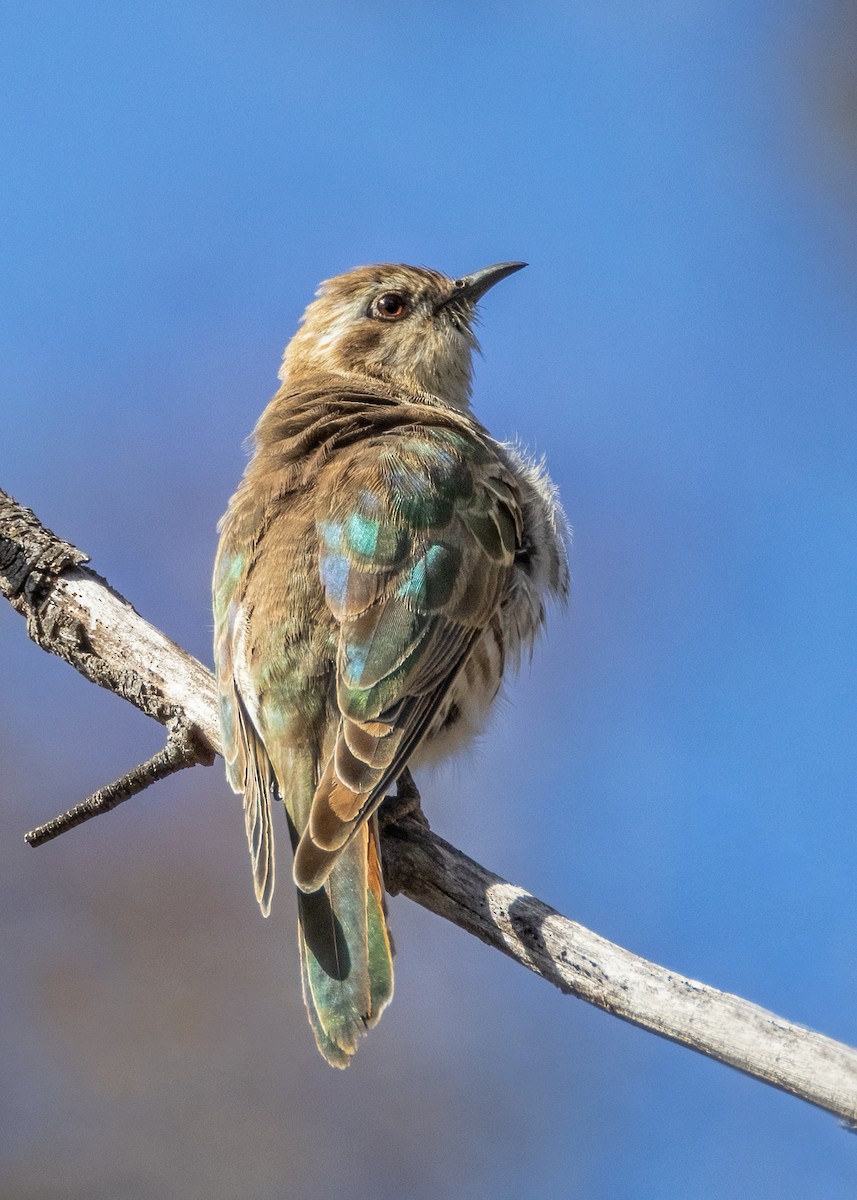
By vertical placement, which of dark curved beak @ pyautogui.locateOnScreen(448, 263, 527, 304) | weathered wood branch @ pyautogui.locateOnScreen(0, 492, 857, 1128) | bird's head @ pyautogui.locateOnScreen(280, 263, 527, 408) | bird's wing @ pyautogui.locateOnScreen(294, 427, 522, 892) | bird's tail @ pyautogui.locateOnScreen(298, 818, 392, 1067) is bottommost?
bird's tail @ pyautogui.locateOnScreen(298, 818, 392, 1067)

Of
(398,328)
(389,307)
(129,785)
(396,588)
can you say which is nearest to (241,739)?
(129,785)

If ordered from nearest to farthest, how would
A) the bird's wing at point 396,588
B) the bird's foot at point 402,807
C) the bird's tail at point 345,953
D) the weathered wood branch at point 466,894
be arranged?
1. the weathered wood branch at point 466,894
2. the bird's tail at point 345,953
3. the bird's wing at point 396,588
4. the bird's foot at point 402,807

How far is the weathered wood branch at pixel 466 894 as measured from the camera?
3213mm

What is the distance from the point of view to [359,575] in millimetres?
4727

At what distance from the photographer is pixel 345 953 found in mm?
4059

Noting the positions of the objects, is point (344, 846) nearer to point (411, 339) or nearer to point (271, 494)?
point (271, 494)

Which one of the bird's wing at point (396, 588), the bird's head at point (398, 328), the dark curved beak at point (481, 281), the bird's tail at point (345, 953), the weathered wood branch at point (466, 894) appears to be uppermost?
the dark curved beak at point (481, 281)

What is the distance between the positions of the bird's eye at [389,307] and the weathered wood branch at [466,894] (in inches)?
94.3

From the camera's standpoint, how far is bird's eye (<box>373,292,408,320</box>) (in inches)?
275

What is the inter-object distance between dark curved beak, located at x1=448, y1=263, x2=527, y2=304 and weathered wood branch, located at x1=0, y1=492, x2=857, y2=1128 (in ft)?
9.16

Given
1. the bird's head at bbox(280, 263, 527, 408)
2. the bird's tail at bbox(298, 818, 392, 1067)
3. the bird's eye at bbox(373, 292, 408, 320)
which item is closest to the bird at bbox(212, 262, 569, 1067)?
the bird's tail at bbox(298, 818, 392, 1067)

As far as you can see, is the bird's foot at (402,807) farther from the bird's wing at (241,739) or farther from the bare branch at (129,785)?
the bare branch at (129,785)

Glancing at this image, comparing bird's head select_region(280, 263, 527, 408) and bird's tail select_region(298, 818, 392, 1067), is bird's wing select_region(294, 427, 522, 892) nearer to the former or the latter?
bird's tail select_region(298, 818, 392, 1067)

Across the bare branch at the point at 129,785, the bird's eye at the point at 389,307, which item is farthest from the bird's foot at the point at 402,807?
the bird's eye at the point at 389,307
